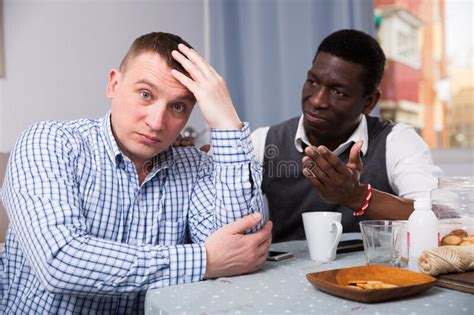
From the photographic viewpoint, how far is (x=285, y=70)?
3082 millimetres

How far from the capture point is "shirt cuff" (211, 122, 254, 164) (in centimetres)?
126

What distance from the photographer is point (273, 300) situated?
96 cm

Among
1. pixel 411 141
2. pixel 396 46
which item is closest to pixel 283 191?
pixel 411 141

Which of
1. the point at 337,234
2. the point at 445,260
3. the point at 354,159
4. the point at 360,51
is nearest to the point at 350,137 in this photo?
the point at 360,51

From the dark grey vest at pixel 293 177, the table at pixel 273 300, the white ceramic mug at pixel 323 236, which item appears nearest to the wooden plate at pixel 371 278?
the table at pixel 273 300

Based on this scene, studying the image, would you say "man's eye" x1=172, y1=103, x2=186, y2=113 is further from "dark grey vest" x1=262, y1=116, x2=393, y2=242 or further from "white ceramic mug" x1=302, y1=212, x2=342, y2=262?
"dark grey vest" x1=262, y1=116, x2=393, y2=242

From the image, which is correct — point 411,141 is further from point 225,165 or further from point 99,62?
point 99,62

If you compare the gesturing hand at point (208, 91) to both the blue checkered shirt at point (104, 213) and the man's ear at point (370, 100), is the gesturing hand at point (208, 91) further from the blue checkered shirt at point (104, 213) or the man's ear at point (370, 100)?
the man's ear at point (370, 100)

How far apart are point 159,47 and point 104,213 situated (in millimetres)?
388

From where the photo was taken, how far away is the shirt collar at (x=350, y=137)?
208 cm

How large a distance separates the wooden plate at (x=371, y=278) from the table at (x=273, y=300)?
0.04 ft

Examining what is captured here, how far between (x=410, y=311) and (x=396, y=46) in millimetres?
2740

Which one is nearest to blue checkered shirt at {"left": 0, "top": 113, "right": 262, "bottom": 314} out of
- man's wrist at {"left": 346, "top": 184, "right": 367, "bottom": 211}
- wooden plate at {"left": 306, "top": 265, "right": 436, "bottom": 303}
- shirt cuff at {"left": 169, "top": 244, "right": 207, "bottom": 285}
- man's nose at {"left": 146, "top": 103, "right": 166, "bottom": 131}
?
shirt cuff at {"left": 169, "top": 244, "right": 207, "bottom": 285}

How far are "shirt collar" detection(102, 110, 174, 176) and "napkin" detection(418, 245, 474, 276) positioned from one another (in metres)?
0.61
